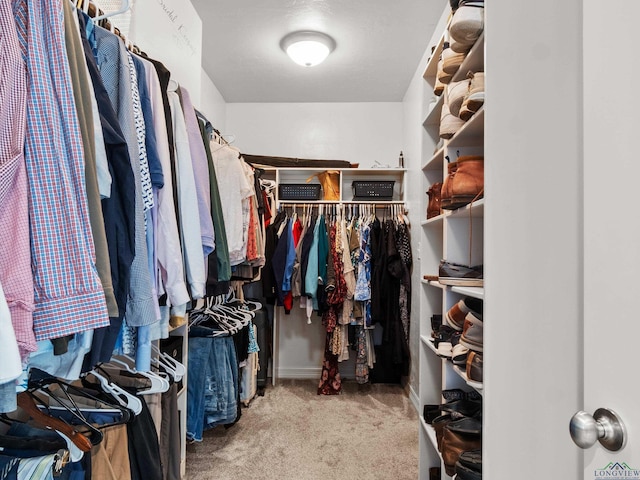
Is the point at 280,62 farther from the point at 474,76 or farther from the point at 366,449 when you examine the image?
the point at 366,449

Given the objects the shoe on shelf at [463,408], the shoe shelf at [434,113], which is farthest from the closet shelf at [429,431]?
the shoe shelf at [434,113]

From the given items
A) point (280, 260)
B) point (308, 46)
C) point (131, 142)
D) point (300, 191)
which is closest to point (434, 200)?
point (131, 142)

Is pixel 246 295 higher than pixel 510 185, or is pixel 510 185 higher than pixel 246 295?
pixel 510 185

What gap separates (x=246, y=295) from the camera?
3666 mm

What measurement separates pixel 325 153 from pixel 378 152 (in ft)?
1.71

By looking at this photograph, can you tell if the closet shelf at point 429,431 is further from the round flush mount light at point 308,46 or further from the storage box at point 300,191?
the round flush mount light at point 308,46

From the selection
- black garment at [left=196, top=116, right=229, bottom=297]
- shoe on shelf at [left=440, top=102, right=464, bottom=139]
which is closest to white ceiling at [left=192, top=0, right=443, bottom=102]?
shoe on shelf at [left=440, top=102, right=464, bottom=139]

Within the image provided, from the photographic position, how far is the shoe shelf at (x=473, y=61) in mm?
1358

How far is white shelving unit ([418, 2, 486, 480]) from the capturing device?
148 cm

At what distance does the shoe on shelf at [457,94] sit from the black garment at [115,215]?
1.15 metres

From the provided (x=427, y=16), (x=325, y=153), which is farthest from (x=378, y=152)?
(x=427, y=16)
